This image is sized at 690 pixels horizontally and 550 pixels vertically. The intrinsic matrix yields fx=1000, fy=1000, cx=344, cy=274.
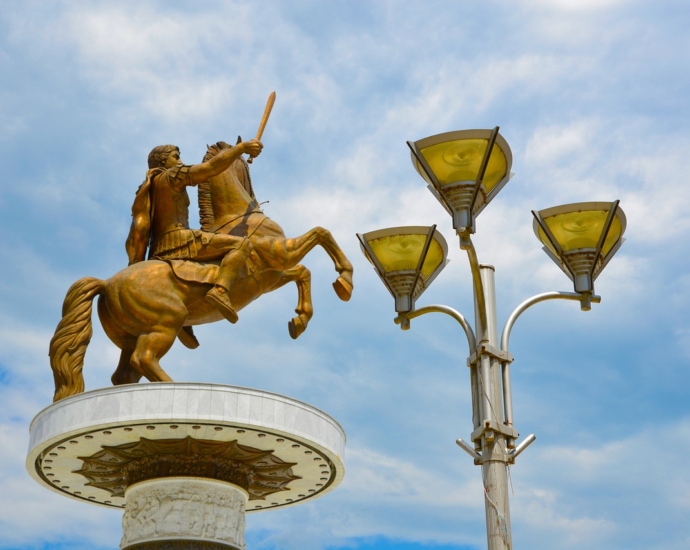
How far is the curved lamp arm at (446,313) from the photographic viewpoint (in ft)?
31.0

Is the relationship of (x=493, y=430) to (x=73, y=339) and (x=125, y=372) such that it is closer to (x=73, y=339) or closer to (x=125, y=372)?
(x=125, y=372)

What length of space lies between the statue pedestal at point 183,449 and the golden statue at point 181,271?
928mm

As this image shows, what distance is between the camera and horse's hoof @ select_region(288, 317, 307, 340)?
14.3 m

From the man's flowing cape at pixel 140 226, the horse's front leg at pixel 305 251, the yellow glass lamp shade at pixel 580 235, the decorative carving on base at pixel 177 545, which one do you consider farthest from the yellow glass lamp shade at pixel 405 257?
the man's flowing cape at pixel 140 226

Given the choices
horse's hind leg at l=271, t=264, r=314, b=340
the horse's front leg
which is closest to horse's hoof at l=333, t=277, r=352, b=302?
the horse's front leg

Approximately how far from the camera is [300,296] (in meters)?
14.5

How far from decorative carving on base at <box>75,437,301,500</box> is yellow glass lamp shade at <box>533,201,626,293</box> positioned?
4.82 metres

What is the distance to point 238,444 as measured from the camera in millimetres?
12430

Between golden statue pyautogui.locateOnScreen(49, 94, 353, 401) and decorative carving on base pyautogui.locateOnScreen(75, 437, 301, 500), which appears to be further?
golden statue pyautogui.locateOnScreen(49, 94, 353, 401)

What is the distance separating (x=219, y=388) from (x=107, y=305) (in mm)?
2535

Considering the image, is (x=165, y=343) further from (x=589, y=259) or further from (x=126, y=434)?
(x=589, y=259)

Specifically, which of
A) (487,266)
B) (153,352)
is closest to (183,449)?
(153,352)

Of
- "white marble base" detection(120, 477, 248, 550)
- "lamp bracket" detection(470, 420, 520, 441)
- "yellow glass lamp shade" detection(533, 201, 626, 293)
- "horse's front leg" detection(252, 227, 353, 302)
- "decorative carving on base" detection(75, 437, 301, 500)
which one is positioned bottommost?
"lamp bracket" detection(470, 420, 520, 441)

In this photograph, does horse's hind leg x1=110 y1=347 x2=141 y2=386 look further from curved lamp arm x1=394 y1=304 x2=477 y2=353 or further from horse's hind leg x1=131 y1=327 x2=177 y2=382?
curved lamp arm x1=394 y1=304 x2=477 y2=353
